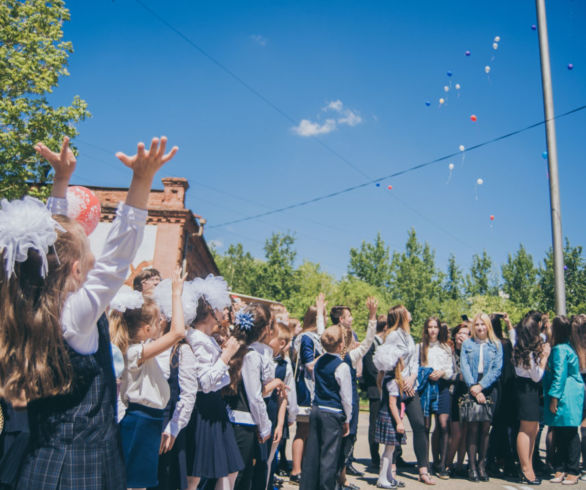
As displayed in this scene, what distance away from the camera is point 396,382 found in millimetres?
6320

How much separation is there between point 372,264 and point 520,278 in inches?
687

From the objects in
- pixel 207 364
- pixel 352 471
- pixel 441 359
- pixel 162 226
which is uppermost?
pixel 162 226

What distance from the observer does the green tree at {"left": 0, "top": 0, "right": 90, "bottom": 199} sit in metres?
12.9

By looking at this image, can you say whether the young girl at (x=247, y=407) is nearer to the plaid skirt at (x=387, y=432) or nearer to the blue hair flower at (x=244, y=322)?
the blue hair flower at (x=244, y=322)

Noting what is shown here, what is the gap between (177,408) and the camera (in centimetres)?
370

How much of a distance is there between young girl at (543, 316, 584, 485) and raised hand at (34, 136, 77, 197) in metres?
6.53

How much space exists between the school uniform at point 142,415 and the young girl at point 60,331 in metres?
1.42

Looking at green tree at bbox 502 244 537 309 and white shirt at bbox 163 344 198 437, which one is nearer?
white shirt at bbox 163 344 198 437

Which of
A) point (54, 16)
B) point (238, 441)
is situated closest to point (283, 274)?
point (54, 16)

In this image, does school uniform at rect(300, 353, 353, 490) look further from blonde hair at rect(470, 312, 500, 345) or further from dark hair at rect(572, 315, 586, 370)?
dark hair at rect(572, 315, 586, 370)

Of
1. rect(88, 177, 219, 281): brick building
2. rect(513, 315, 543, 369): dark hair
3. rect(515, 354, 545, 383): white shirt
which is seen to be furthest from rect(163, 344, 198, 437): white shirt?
rect(88, 177, 219, 281): brick building

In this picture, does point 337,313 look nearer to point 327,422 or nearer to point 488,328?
point 327,422

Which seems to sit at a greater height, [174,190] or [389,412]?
[174,190]

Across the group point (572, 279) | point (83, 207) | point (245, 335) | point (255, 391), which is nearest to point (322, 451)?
point (255, 391)
